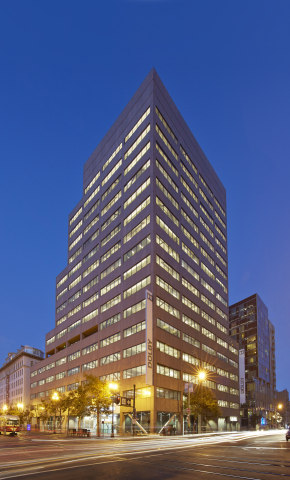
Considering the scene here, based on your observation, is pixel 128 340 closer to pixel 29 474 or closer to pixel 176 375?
pixel 176 375

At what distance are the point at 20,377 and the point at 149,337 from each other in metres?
108

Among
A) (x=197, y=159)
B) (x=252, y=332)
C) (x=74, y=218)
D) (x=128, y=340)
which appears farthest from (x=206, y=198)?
(x=252, y=332)

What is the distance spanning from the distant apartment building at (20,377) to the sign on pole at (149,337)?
318 ft

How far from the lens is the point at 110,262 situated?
85.7 m

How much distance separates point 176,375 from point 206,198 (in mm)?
50183

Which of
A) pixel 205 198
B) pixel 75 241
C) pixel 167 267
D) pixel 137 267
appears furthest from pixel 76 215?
pixel 167 267

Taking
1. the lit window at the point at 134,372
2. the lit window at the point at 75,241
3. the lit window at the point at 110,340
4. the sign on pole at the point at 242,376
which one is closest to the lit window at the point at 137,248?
the lit window at the point at 110,340

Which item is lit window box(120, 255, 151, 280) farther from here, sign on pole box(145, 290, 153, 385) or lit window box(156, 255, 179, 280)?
sign on pole box(145, 290, 153, 385)

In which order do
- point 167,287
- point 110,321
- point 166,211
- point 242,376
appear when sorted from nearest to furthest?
1. point 167,287
2. point 166,211
3. point 110,321
4. point 242,376

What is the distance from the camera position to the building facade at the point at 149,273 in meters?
68.9

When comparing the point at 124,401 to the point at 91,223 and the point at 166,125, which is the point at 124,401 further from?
the point at 91,223

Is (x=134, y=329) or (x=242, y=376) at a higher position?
(x=134, y=329)

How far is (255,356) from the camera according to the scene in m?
168

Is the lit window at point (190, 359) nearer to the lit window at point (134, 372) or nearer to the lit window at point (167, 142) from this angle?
the lit window at point (134, 372)
